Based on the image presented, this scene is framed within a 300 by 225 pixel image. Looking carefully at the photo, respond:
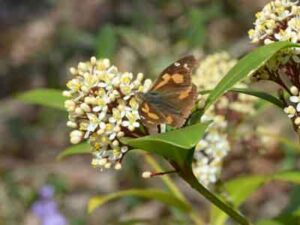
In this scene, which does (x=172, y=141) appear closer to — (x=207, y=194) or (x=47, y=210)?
(x=207, y=194)

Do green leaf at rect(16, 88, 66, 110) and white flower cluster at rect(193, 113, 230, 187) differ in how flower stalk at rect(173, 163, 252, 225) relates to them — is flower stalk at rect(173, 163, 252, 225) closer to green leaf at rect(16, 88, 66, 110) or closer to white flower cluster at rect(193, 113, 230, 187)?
white flower cluster at rect(193, 113, 230, 187)

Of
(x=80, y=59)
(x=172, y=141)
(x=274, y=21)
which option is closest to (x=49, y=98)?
(x=274, y=21)

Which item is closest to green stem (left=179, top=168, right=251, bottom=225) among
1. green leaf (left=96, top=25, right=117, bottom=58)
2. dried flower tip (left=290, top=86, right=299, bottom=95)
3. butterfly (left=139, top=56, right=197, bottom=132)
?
butterfly (left=139, top=56, right=197, bottom=132)

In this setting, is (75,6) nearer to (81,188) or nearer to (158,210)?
(81,188)

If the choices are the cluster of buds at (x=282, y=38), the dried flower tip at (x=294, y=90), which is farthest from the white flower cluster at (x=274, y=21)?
the dried flower tip at (x=294, y=90)

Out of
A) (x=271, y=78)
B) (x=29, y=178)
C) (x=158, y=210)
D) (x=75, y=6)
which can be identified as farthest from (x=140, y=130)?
(x=75, y=6)

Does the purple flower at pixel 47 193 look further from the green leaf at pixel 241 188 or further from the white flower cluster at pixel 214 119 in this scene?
the green leaf at pixel 241 188
